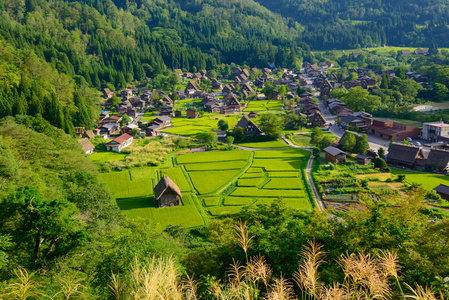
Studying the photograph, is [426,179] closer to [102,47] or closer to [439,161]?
[439,161]

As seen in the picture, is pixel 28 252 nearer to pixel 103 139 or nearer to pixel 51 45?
pixel 103 139

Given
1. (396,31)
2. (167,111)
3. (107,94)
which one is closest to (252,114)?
(167,111)

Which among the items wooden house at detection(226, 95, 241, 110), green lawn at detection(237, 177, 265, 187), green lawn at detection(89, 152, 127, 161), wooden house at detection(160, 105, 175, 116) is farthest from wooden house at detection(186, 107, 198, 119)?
green lawn at detection(237, 177, 265, 187)

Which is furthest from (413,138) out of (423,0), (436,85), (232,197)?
(423,0)

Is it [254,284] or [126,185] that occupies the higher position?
[254,284]

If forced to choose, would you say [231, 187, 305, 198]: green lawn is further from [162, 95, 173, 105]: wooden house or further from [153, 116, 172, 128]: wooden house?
[162, 95, 173, 105]: wooden house
